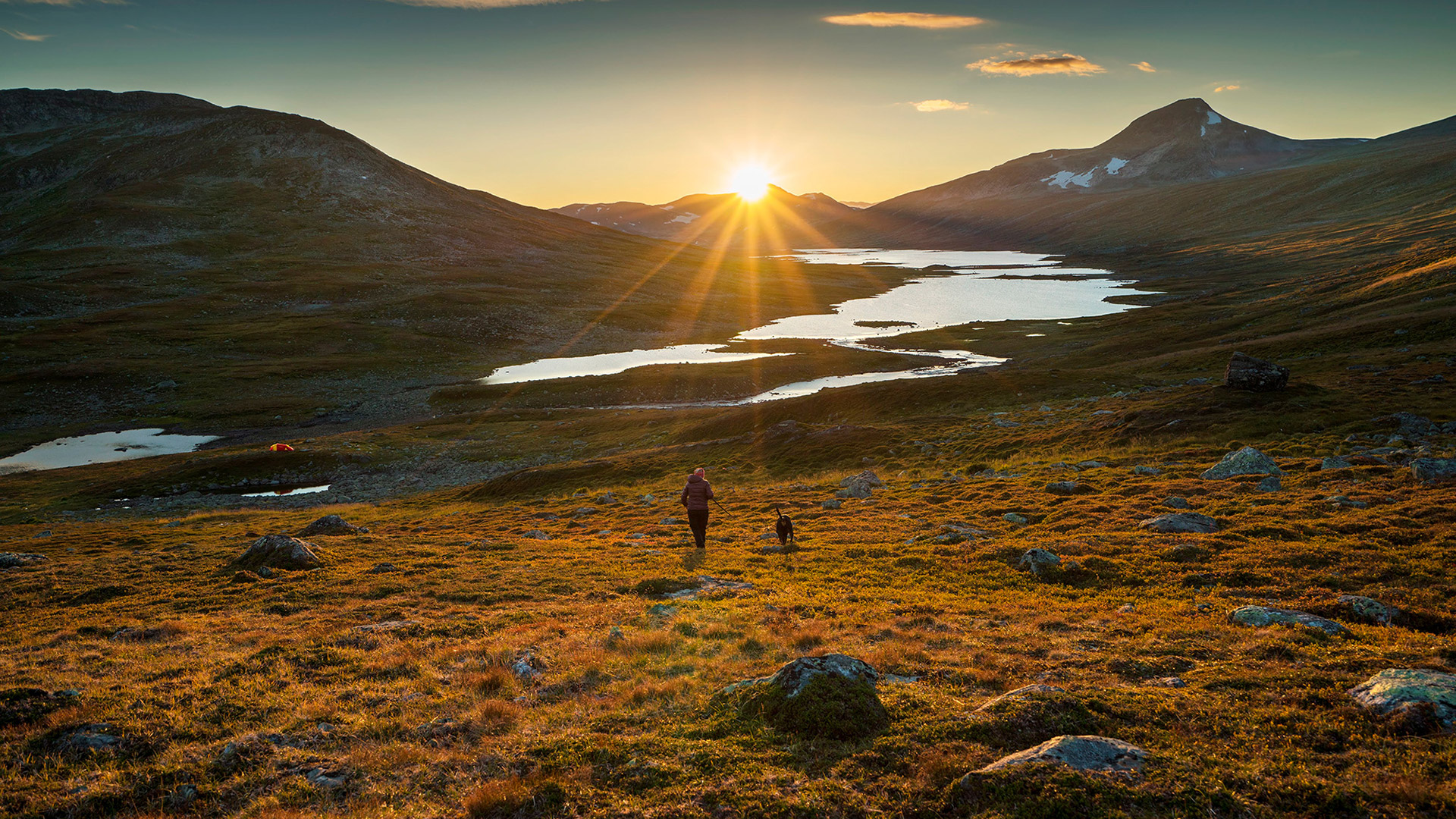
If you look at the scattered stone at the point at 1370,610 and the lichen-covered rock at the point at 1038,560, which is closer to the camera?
the scattered stone at the point at 1370,610

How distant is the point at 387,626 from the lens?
17.8 meters

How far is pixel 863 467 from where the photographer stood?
4309 centimetres

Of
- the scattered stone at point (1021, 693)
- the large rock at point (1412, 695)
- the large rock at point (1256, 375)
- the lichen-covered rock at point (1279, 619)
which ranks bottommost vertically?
the lichen-covered rock at point (1279, 619)

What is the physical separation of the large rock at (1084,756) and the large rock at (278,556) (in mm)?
26016

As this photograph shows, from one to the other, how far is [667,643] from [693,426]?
4922 cm

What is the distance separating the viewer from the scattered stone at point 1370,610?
1408 centimetres

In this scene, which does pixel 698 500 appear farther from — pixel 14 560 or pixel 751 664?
pixel 14 560

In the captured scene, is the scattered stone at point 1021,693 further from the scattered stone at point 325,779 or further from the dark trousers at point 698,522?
the dark trousers at point 698,522

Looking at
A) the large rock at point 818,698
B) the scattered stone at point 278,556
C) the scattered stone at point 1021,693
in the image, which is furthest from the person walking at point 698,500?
the scattered stone at point 1021,693

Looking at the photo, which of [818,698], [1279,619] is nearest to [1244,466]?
[1279,619]

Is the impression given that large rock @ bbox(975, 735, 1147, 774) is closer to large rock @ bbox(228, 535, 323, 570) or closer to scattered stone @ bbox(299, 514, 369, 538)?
large rock @ bbox(228, 535, 323, 570)

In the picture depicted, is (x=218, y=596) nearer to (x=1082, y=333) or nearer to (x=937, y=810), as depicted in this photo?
(x=937, y=810)

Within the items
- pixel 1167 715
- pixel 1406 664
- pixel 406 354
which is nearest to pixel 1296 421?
pixel 1406 664

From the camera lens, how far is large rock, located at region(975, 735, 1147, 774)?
8695 millimetres
